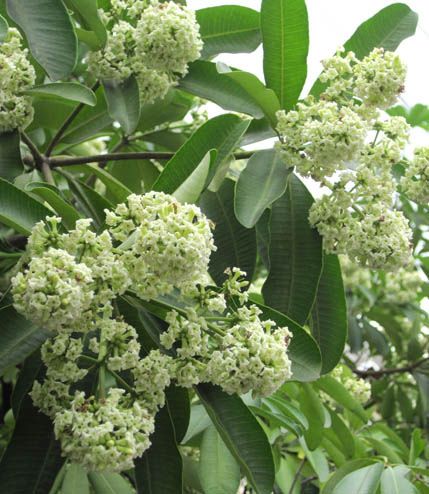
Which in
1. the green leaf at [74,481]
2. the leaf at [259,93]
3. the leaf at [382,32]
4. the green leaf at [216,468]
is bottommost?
the green leaf at [216,468]

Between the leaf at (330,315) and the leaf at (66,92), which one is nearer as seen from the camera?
the leaf at (66,92)

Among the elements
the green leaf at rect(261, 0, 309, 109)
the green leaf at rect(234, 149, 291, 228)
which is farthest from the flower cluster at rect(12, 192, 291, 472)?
the green leaf at rect(261, 0, 309, 109)

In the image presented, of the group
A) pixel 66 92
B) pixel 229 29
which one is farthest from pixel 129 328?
pixel 229 29

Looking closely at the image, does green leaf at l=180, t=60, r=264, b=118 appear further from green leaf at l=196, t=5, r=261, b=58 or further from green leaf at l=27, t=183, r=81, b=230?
green leaf at l=27, t=183, r=81, b=230

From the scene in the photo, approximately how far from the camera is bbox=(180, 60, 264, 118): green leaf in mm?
1783

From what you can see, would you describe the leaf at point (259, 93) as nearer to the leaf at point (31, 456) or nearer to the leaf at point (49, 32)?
the leaf at point (49, 32)

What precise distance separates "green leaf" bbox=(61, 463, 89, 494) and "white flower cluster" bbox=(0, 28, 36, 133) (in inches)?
26.8

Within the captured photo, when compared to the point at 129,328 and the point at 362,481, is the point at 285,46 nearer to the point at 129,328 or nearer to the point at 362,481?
the point at 129,328

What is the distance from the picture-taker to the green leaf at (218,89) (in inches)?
70.2

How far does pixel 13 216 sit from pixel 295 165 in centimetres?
57

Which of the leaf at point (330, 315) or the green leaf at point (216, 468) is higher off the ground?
the leaf at point (330, 315)

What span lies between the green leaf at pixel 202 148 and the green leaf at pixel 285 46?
0.57ft

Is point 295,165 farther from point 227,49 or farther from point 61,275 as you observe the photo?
point 61,275

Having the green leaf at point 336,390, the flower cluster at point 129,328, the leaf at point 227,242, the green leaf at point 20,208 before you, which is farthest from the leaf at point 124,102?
the green leaf at point 336,390
